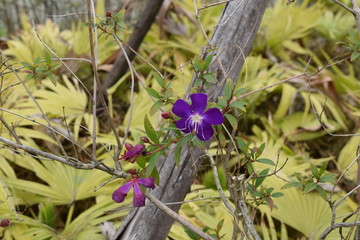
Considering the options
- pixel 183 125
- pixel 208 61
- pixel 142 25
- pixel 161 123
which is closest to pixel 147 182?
pixel 183 125

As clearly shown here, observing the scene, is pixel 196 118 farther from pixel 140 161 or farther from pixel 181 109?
pixel 140 161

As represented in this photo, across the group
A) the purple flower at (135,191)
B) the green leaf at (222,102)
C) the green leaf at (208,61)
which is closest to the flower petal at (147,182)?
the purple flower at (135,191)

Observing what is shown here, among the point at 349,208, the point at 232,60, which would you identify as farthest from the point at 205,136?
the point at 349,208

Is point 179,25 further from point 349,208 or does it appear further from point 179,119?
point 179,119

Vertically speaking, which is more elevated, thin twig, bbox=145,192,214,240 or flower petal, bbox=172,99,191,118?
flower petal, bbox=172,99,191,118

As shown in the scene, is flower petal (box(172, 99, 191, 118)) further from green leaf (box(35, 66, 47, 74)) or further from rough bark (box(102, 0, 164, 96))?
rough bark (box(102, 0, 164, 96))

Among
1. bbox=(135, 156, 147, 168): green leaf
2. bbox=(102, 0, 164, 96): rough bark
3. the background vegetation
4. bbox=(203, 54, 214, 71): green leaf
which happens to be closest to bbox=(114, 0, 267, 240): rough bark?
the background vegetation
